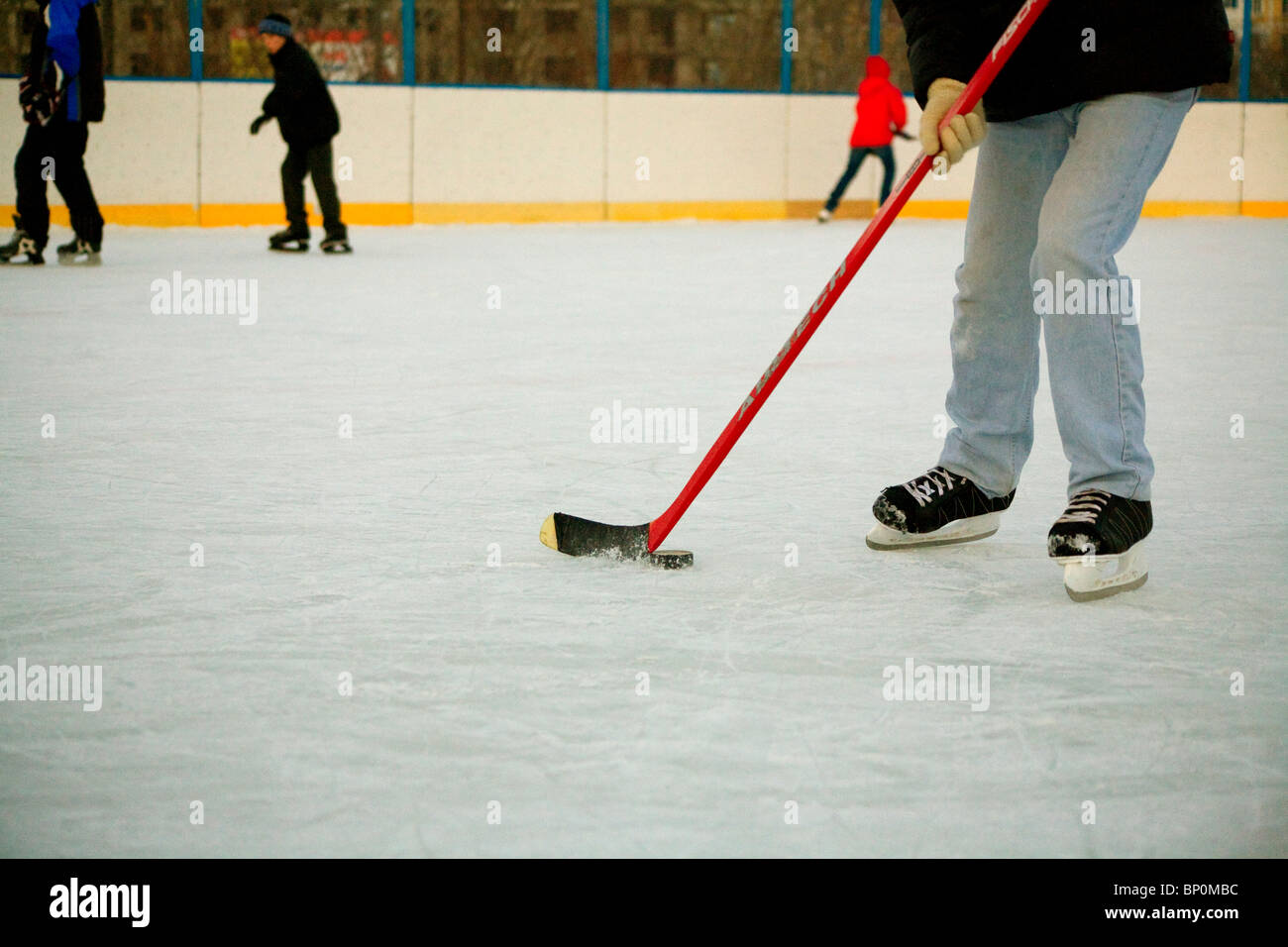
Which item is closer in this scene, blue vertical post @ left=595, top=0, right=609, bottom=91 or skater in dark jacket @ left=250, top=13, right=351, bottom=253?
skater in dark jacket @ left=250, top=13, right=351, bottom=253

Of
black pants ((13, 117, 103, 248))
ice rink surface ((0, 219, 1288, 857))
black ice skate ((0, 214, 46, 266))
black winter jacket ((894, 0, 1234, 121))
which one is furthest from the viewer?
black ice skate ((0, 214, 46, 266))

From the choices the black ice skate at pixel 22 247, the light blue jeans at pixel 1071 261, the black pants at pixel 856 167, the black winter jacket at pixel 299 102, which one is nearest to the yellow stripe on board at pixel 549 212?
the black pants at pixel 856 167

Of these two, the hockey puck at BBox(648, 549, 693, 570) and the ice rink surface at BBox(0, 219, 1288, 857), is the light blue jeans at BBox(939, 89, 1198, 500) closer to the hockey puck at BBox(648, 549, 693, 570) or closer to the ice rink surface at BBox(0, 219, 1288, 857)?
the ice rink surface at BBox(0, 219, 1288, 857)

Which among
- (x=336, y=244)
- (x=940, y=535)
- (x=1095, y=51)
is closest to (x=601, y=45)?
(x=336, y=244)

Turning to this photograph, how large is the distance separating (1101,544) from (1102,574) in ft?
0.16

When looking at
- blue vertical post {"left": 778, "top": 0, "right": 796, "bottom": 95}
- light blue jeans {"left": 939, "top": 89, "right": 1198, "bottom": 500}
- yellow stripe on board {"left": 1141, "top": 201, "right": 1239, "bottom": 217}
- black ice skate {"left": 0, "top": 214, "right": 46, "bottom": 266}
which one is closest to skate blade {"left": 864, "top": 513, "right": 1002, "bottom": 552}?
light blue jeans {"left": 939, "top": 89, "right": 1198, "bottom": 500}

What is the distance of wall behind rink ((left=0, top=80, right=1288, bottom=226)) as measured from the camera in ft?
37.9

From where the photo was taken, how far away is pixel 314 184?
9102mm

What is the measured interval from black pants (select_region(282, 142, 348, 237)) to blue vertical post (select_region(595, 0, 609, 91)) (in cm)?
431

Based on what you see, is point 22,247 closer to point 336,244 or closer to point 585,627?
point 336,244

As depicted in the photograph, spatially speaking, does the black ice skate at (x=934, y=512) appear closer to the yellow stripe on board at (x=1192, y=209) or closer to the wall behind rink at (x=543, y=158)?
the wall behind rink at (x=543, y=158)

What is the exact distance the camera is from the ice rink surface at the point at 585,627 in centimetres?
157

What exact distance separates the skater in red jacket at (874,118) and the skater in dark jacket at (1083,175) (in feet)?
33.7

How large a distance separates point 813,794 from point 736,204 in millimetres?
12261
